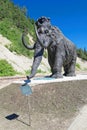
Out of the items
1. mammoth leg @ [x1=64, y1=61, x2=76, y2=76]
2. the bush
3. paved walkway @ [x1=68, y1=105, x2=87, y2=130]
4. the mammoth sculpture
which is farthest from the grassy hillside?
paved walkway @ [x1=68, y1=105, x2=87, y2=130]

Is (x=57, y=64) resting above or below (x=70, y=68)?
above

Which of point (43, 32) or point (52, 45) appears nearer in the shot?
point (43, 32)

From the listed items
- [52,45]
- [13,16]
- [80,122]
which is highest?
[13,16]

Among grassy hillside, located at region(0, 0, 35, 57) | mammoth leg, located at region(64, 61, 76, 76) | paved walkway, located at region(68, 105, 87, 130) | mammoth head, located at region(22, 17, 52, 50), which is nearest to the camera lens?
paved walkway, located at region(68, 105, 87, 130)

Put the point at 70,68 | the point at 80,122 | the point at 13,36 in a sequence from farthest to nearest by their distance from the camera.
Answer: the point at 13,36
the point at 70,68
the point at 80,122

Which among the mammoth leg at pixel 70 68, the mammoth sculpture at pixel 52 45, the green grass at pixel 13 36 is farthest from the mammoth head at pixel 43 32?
the green grass at pixel 13 36

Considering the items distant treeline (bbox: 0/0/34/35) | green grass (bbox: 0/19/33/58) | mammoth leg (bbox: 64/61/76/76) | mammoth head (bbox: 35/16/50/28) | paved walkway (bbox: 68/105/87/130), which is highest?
distant treeline (bbox: 0/0/34/35)

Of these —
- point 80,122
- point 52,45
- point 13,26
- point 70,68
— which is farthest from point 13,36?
point 80,122

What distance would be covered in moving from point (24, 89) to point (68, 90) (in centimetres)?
162

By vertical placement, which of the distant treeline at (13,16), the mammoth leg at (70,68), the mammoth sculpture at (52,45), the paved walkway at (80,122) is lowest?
the paved walkway at (80,122)

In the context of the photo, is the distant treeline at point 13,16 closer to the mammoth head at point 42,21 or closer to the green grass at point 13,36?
the green grass at point 13,36

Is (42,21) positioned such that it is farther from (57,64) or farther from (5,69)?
(5,69)

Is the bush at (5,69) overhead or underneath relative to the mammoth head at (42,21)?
underneath

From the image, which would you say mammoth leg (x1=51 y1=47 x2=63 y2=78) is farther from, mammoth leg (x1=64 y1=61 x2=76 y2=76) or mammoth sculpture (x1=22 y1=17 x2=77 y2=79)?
mammoth leg (x1=64 y1=61 x2=76 y2=76)
